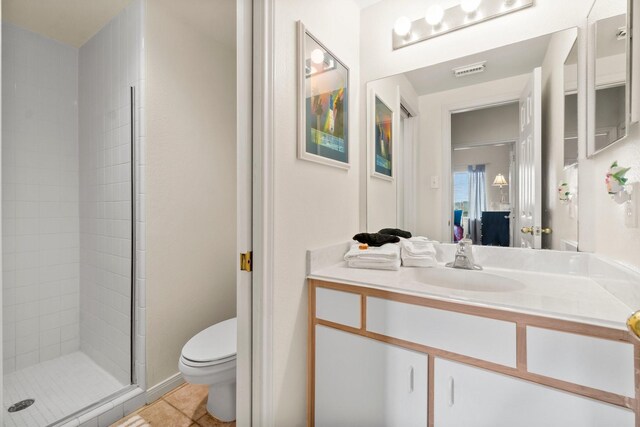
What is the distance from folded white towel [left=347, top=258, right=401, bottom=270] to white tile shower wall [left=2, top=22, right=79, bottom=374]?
2.20 metres

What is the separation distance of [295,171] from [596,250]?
50.3 inches

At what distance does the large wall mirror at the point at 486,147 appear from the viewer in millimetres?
1317

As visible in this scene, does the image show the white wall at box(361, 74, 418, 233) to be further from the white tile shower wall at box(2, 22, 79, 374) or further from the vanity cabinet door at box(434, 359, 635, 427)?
the white tile shower wall at box(2, 22, 79, 374)

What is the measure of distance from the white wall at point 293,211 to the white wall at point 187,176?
919mm

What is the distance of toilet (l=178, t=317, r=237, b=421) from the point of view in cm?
147

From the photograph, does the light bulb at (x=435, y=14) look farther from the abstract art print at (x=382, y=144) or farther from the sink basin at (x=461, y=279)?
the sink basin at (x=461, y=279)

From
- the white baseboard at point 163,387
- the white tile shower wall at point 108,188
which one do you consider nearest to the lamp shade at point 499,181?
the white tile shower wall at point 108,188

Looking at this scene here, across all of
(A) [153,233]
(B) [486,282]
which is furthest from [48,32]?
(B) [486,282]

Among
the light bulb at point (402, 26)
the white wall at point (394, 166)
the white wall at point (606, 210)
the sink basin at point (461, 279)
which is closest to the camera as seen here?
the white wall at point (606, 210)

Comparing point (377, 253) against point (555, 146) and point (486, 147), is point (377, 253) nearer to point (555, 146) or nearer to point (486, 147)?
point (486, 147)

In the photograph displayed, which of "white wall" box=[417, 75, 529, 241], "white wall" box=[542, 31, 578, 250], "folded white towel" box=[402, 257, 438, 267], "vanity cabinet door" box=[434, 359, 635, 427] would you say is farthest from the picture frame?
"vanity cabinet door" box=[434, 359, 635, 427]

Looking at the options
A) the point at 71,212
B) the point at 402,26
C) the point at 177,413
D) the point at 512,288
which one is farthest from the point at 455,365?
the point at 71,212

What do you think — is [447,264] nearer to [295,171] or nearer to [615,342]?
[615,342]

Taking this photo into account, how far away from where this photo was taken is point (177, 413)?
167cm
